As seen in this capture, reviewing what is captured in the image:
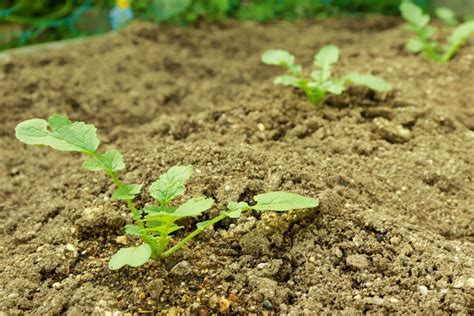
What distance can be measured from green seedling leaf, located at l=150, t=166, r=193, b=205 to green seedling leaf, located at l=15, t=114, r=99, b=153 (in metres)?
0.23

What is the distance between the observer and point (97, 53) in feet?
10.9

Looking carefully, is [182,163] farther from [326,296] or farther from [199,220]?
[326,296]

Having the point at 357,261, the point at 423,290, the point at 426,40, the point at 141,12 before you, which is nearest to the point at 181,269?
the point at 357,261

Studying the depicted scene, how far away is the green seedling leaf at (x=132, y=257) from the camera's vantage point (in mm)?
1414

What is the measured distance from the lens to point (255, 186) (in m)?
1.82

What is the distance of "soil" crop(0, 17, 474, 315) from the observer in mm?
1528

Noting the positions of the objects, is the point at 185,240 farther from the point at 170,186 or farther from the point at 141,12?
the point at 141,12

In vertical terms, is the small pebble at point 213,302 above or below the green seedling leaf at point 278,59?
below

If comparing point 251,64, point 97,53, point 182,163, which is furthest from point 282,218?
point 97,53

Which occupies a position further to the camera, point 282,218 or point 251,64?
point 251,64

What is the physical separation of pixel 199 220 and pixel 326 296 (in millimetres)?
463

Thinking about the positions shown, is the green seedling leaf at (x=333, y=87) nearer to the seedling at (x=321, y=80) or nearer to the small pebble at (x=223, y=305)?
the seedling at (x=321, y=80)

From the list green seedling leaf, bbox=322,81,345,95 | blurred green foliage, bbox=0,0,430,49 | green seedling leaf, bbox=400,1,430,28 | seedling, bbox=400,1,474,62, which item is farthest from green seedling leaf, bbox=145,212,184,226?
blurred green foliage, bbox=0,0,430,49

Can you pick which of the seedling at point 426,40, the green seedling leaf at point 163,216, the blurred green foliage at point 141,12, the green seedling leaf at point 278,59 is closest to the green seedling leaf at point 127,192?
the green seedling leaf at point 163,216
